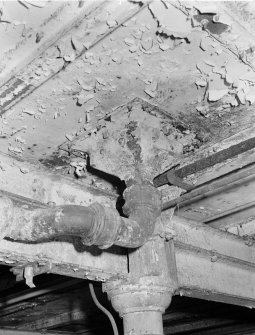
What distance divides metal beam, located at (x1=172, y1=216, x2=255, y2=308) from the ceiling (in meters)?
0.32

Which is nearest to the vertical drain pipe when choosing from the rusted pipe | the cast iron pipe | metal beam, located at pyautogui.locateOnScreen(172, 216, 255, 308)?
the rusted pipe

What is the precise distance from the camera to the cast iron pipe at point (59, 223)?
37.1 inches

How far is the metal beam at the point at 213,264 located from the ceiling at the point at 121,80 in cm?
32

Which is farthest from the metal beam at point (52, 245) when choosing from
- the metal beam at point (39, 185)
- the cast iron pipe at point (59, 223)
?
the cast iron pipe at point (59, 223)

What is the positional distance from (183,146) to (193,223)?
2.05ft

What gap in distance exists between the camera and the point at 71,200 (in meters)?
1.45

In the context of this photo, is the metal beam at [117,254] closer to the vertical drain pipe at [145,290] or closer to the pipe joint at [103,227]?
the vertical drain pipe at [145,290]

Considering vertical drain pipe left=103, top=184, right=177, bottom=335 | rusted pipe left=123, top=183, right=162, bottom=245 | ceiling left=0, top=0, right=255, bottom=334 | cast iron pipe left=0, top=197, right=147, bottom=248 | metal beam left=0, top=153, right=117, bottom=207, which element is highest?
ceiling left=0, top=0, right=255, bottom=334

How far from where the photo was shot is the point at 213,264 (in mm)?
1854

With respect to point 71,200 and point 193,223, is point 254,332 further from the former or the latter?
point 71,200

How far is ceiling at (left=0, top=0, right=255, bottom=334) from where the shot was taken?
841 millimetres

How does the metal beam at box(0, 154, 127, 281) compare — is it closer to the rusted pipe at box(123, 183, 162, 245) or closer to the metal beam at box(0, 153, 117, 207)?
the metal beam at box(0, 153, 117, 207)

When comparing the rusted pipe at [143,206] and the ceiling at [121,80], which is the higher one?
the ceiling at [121,80]

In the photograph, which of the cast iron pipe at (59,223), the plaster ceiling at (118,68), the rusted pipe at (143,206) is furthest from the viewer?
the rusted pipe at (143,206)
